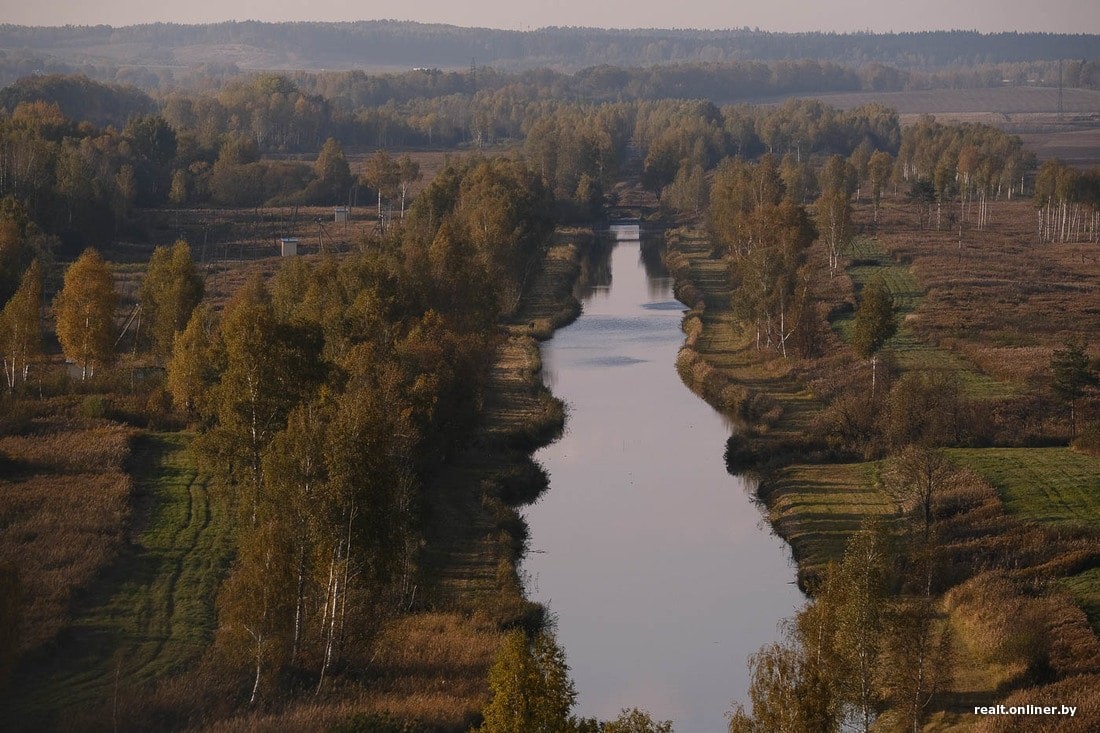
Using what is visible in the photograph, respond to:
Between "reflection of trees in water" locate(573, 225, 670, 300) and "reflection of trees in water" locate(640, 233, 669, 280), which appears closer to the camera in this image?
"reflection of trees in water" locate(573, 225, 670, 300)

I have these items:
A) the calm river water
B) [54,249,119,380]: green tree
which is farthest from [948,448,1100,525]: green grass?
[54,249,119,380]: green tree

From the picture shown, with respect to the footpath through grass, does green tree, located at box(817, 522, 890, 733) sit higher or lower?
higher

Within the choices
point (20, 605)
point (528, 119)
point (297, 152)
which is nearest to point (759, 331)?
point (20, 605)

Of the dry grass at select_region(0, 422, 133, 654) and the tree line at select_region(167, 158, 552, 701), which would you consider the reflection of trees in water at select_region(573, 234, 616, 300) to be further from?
the dry grass at select_region(0, 422, 133, 654)

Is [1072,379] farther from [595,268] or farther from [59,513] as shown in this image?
[595,268]

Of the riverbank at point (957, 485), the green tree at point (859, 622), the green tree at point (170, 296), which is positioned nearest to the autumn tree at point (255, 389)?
the riverbank at point (957, 485)

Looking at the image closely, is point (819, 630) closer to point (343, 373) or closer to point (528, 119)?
point (343, 373)

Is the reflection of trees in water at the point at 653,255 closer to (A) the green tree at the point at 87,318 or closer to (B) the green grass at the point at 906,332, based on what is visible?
(B) the green grass at the point at 906,332
